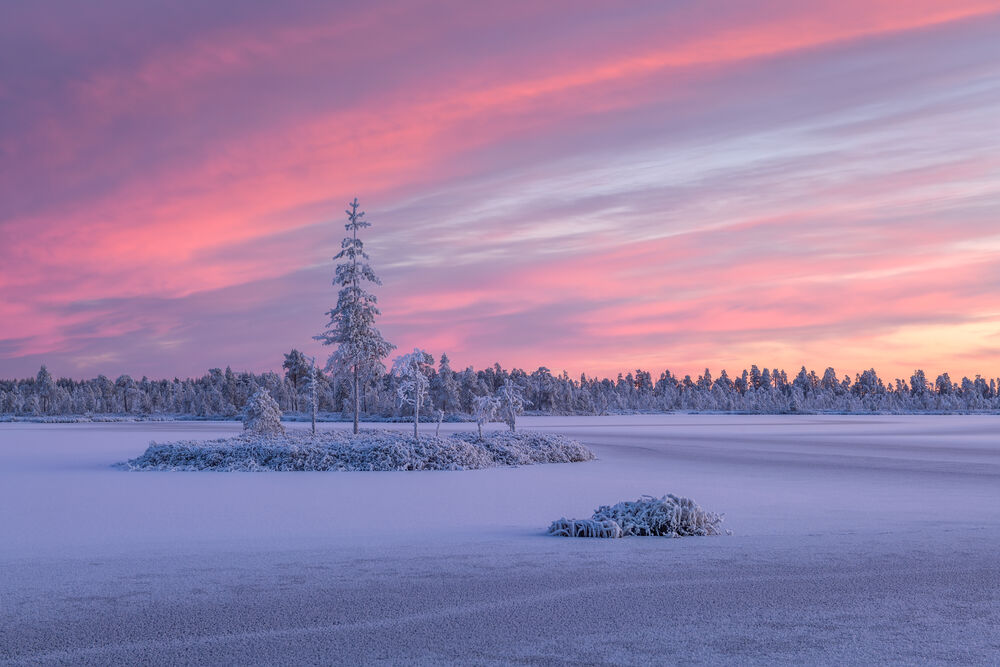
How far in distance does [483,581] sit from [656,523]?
4149 mm

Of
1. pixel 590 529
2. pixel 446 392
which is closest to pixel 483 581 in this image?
pixel 590 529

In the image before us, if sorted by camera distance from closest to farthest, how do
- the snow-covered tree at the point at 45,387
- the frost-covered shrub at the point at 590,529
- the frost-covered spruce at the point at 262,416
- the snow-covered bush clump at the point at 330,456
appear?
the frost-covered shrub at the point at 590,529 < the snow-covered bush clump at the point at 330,456 < the frost-covered spruce at the point at 262,416 < the snow-covered tree at the point at 45,387

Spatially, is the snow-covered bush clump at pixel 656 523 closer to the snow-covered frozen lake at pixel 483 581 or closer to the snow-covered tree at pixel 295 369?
the snow-covered frozen lake at pixel 483 581

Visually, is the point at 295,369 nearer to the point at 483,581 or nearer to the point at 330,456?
the point at 330,456

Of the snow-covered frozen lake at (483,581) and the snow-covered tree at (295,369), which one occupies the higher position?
the snow-covered tree at (295,369)

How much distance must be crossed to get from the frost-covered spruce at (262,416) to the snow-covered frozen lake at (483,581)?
23.9 metres

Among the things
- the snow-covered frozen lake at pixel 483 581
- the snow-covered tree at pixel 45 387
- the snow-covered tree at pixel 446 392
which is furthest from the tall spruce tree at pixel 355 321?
the snow-covered tree at pixel 45 387

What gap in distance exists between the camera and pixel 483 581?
337 inches

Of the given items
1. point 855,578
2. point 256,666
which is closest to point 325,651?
point 256,666

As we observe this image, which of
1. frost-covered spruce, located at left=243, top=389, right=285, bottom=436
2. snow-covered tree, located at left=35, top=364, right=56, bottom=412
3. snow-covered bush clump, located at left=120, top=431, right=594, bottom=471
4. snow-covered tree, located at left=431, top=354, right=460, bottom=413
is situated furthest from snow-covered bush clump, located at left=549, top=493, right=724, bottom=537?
snow-covered tree, located at left=35, top=364, right=56, bottom=412

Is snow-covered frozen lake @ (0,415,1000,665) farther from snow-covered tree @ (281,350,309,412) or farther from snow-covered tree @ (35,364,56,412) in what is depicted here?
snow-covered tree @ (35,364,56,412)

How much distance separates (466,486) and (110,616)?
47.0 feet

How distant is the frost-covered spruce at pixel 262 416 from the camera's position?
4211 centimetres

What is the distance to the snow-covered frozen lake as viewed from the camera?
6262 mm
